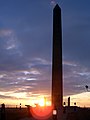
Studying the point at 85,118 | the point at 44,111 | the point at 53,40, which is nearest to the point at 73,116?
the point at 85,118

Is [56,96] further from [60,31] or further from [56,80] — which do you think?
[60,31]

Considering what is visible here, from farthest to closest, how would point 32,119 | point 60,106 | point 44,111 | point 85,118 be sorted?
point 60,106, point 44,111, point 85,118, point 32,119

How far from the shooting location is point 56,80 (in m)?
46.8

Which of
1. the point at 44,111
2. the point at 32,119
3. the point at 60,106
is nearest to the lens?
the point at 32,119

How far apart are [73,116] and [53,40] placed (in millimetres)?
17766

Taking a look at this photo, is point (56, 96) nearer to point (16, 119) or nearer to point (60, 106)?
point (60, 106)

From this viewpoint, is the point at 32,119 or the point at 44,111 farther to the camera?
the point at 44,111

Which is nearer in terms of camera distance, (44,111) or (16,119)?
(16,119)

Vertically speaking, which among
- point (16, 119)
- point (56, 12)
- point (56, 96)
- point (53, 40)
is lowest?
point (16, 119)

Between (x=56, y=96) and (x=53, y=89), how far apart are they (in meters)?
1.14

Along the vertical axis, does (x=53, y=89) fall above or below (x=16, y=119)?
above

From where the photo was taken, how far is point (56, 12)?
4753 centimetres

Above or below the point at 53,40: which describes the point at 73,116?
below

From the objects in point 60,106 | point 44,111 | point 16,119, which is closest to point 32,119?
point 16,119
